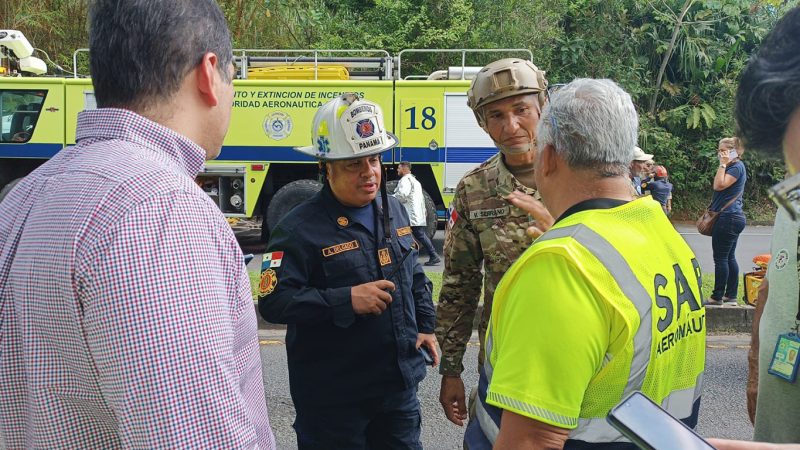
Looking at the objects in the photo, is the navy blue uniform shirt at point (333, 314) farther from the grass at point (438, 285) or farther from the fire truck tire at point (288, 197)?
the fire truck tire at point (288, 197)

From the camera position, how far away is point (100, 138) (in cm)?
123

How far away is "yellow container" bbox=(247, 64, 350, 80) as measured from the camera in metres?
11.0

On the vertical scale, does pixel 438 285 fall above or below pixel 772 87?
below

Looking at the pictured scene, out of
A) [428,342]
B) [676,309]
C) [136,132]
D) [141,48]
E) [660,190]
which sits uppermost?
[141,48]

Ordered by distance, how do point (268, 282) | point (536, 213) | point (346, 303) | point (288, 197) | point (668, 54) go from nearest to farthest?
point (536, 213)
point (346, 303)
point (268, 282)
point (288, 197)
point (668, 54)

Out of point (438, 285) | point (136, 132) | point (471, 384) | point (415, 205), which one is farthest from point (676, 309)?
point (415, 205)

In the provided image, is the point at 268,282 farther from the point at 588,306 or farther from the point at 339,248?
the point at 588,306

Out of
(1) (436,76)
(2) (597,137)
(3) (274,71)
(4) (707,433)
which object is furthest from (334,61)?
(2) (597,137)

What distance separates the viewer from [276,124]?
1071cm

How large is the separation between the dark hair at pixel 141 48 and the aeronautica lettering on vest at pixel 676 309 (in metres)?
1.06

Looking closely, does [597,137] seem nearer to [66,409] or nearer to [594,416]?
[594,416]

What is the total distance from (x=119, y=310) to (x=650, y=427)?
844 millimetres

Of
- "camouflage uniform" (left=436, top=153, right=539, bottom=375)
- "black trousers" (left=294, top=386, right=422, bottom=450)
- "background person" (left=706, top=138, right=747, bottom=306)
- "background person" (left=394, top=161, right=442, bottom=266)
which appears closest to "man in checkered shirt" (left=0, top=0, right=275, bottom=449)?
"black trousers" (left=294, top=386, right=422, bottom=450)

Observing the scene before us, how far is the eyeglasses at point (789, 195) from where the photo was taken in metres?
1.12
